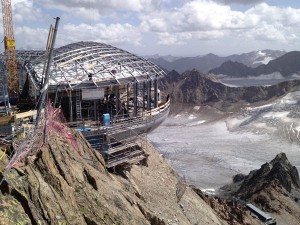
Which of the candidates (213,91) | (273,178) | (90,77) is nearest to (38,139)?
(90,77)

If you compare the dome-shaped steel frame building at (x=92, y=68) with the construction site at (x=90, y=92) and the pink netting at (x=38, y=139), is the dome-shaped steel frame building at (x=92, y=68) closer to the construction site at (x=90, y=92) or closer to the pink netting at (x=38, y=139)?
the construction site at (x=90, y=92)

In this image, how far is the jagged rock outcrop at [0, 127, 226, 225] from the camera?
11.7 metres

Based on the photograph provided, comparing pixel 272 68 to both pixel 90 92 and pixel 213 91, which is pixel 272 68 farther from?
pixel 90 92

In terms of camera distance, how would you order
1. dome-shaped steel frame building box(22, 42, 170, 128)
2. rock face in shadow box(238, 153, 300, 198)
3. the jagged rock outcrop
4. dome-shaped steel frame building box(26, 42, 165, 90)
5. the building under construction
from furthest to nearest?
rock face in shadow box(238, 153, 300, 198), dome-shaped steel frame building box(26, 42, 165, 90), dome-shaped steel frame building box(22, 42, 170, 128), the building under construction, the jagged rock outcrop

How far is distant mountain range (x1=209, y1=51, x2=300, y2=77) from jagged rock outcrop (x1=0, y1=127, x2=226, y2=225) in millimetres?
169495

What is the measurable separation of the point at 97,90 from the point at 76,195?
1560cm

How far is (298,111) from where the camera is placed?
96938mm

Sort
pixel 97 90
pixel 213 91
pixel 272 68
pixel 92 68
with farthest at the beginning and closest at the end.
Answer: pixel 272 68 → pixel 213 91 → pixel 92 68 → pixel 97 90

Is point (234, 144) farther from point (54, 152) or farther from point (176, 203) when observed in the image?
point (54, 152)

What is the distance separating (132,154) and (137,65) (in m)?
12.2

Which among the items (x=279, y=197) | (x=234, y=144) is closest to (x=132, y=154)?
(x=279, y=197)

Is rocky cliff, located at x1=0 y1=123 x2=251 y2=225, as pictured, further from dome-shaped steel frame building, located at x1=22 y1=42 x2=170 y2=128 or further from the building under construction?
dome-shaped steel frame building, located at x1=22 y1=42 x2=170 y2=128

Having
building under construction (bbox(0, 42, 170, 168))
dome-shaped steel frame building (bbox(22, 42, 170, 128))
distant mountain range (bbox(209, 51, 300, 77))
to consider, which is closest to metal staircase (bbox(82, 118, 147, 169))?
building under construction (bbox(0, 42, 170, 168))

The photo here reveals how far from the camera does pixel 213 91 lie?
4931 inches
